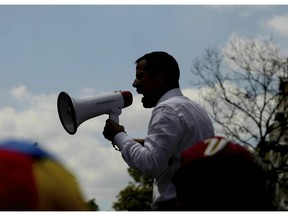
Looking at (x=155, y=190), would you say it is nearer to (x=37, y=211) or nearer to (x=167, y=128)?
(x=167, y=128)

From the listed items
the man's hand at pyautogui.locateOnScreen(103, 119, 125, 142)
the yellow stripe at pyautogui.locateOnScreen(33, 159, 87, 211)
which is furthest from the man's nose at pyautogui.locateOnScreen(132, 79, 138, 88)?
the yellow stripe at pyautogui.locateOnScreen(33, 159, 87, 211)

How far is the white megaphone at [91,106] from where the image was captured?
4262 mm

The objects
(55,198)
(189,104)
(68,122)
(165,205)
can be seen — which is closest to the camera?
(55,198)

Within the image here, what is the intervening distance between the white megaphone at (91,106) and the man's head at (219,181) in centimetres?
230

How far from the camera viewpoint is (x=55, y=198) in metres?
1.60

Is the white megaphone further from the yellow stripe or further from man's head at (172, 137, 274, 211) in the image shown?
the yellow stripe

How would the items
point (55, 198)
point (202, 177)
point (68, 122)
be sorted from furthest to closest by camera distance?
point (68, 122) → point (202, 177) → point (55, 198)

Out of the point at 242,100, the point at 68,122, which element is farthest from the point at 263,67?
the point at 68,122

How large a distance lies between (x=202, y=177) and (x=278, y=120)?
2284 cm

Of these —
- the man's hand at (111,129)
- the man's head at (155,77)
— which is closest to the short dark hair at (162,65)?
the man's head at (155,77)

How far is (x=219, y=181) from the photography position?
1.87 m

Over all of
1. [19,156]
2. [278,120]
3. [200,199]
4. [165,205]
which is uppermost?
[19,156]

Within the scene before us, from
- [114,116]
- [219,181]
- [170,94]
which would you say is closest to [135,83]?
[170,94]

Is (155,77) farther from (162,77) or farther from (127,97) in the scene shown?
(127,97)
